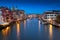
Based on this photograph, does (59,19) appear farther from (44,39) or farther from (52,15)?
(52,15)

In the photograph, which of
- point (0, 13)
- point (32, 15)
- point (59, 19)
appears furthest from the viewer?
point (32, 15)

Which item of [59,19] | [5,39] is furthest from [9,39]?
[59,19]

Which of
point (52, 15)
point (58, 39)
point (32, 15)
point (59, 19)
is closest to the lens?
point (58, 39)

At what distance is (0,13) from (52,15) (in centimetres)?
1299

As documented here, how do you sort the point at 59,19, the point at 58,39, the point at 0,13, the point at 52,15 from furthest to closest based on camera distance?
the point at 52,15 < the point at 0,13 < the point at 59,19 < the point at 58,39

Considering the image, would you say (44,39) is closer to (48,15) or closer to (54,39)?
(54,39)

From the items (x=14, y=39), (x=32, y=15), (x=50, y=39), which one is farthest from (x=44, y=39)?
(x=32, y=15)

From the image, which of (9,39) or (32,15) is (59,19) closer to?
(9,39)

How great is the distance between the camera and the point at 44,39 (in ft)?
36.8

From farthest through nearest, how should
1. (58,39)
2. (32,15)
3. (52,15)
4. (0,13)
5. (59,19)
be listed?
(32,15)
(52,15)
(0,13)
(59,19)
(58,39)

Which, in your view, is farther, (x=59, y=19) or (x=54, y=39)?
(x=59, y=19)

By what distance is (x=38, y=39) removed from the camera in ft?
36.8

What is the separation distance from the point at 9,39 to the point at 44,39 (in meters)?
1.75

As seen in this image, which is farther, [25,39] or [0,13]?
[0,13]
